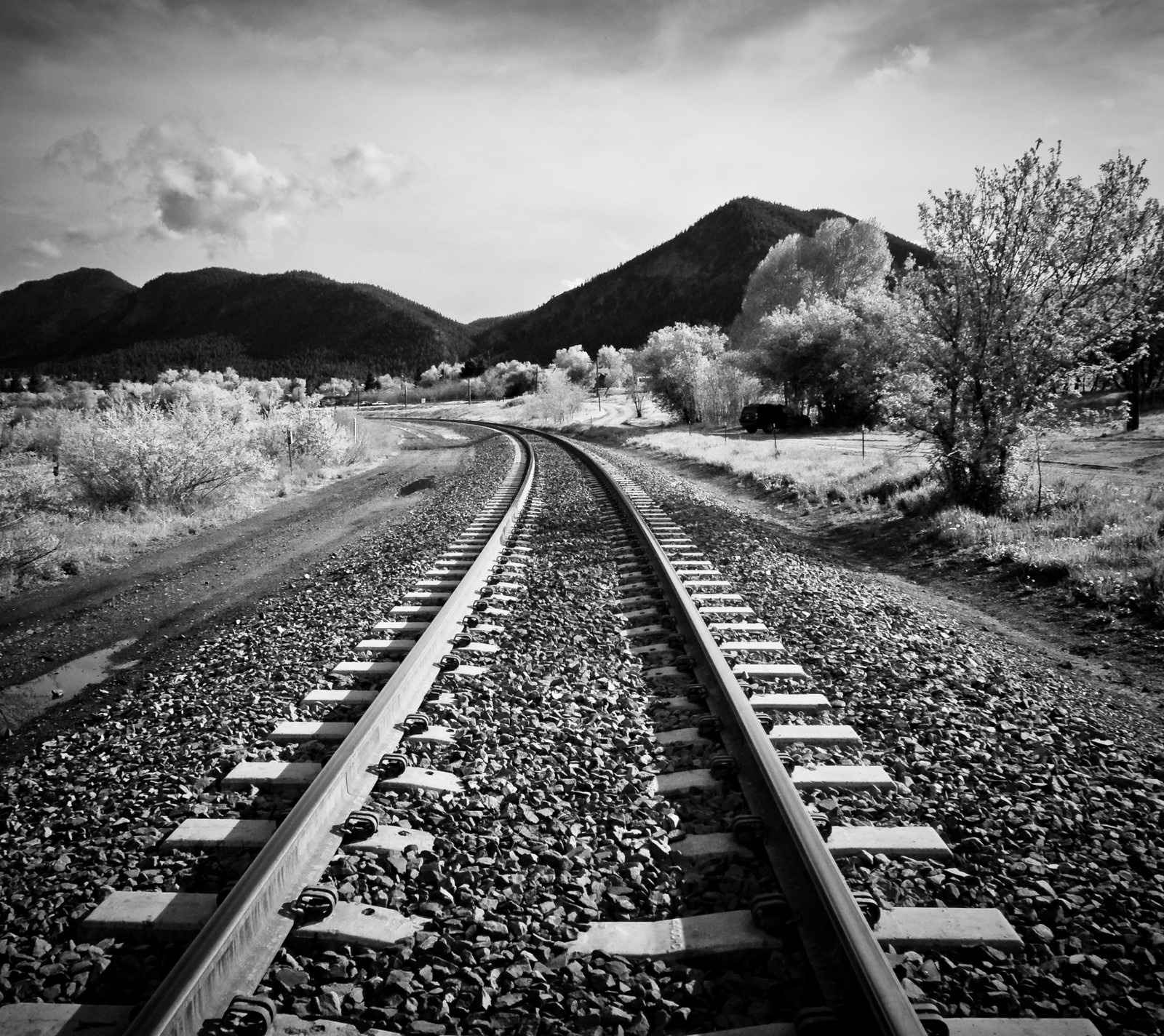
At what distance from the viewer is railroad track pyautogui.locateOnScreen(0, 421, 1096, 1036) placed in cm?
195

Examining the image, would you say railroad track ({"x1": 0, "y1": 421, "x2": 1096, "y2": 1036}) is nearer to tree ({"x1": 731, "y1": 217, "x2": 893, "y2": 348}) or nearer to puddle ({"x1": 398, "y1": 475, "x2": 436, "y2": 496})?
puddle ({"x1": 398, "y1": 475, "x2": 436, "y2": 496})

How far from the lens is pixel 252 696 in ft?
14.0

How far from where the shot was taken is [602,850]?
2748 mm

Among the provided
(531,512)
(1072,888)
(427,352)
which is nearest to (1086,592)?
(1072,888)

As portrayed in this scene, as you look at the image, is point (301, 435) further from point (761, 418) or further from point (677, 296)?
point (677, 296)

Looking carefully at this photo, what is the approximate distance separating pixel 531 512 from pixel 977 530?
637 centimetres

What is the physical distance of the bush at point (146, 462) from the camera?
41.5 ft

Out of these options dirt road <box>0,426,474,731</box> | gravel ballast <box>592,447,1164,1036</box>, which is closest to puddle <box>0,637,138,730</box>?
dirt road <box>0,426,474,731</box>

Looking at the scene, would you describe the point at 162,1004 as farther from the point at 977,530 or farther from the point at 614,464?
the point at 614,464

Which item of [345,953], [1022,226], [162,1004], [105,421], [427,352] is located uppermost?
[427,352]

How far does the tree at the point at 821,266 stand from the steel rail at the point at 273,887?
47.5 m

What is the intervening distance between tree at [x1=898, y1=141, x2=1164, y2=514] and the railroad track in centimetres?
793

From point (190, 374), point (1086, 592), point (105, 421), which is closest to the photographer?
point (1086, 592)

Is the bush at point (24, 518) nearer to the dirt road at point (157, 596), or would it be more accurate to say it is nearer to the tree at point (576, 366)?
the dirt road at point (157, 596)
